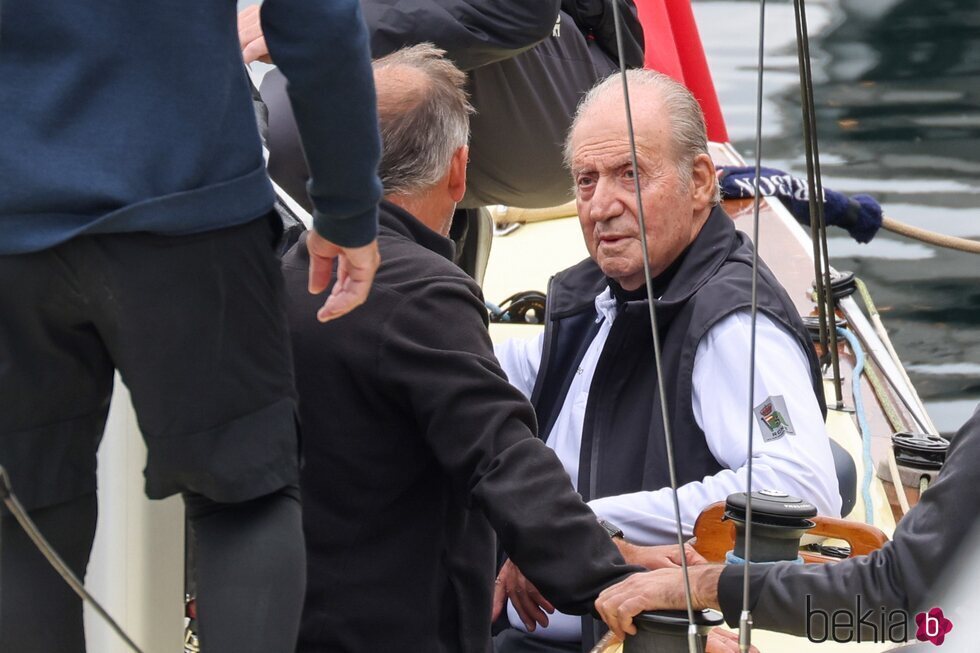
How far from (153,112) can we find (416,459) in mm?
507

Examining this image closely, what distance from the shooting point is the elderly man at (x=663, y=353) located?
5.86 ft

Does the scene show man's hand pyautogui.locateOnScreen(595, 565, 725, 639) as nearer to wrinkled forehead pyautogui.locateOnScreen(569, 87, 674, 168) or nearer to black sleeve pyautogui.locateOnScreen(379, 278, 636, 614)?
black sleeve pyautogui.locateOnScreen(379, 278, 636, 614)

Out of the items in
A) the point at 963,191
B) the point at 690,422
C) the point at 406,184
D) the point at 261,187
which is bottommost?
the point at 963,191

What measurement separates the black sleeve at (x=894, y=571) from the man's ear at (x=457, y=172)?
1.75 ft

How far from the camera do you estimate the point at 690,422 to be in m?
1.87

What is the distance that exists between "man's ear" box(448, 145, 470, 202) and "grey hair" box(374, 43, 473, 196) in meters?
0.01

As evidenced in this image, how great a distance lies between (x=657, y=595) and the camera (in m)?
1.31

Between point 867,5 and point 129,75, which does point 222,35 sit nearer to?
point 129,75

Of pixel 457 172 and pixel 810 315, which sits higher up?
pixel 457 172

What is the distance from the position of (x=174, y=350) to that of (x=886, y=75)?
10.3 meters

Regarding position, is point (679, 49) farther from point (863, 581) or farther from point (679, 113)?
point (863, 581)

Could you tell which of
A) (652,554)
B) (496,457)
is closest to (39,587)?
(496,457)

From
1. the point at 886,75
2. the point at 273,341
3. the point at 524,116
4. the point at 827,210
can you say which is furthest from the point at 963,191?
the point at 273,341

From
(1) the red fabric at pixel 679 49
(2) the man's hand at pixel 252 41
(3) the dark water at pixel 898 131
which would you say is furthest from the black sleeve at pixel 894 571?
(3) the dark water at pixel 898 131
